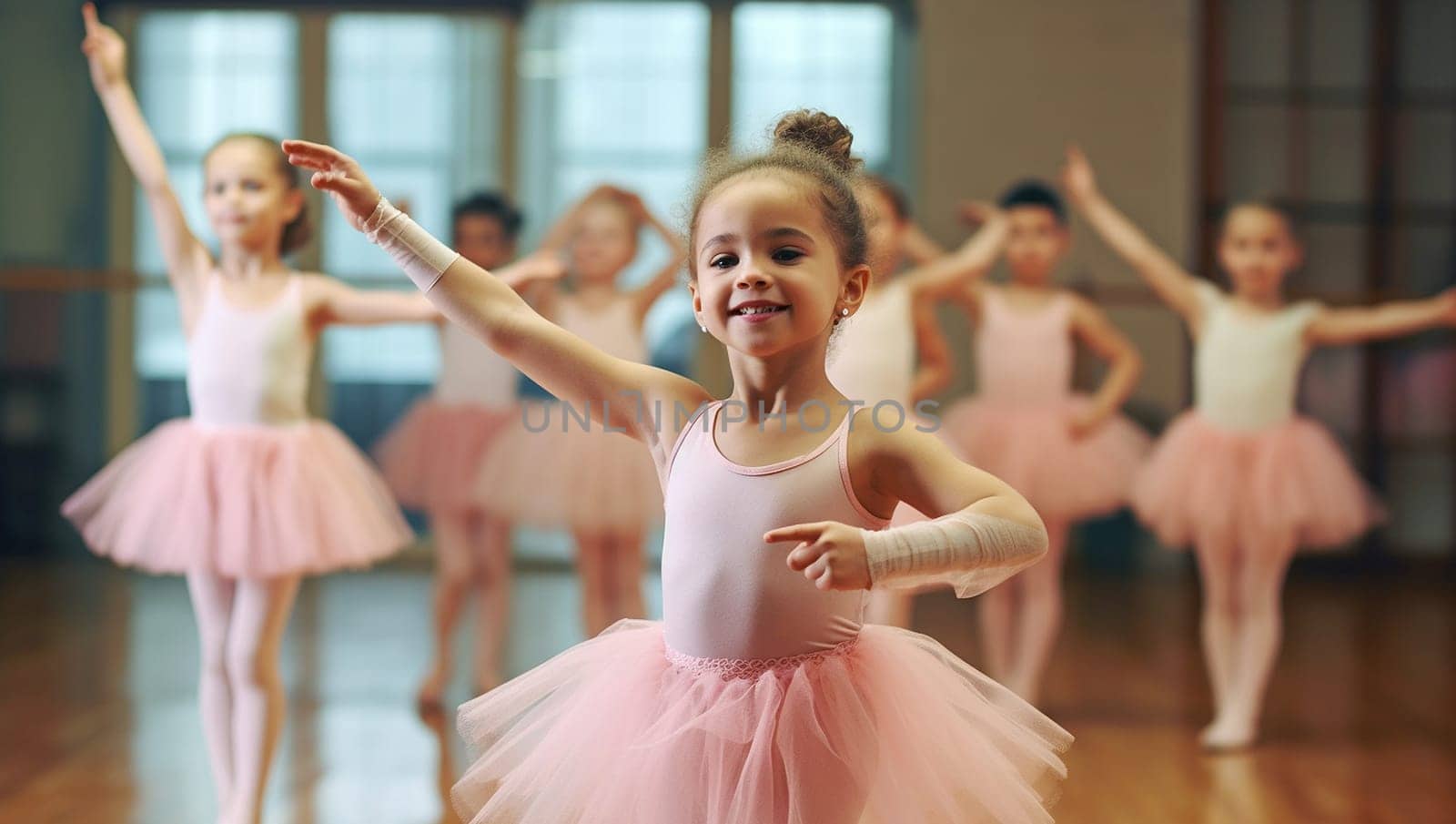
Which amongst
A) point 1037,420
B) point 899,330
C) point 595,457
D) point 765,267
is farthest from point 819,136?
point 1037,420

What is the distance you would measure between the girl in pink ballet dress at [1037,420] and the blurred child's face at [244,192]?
157cm

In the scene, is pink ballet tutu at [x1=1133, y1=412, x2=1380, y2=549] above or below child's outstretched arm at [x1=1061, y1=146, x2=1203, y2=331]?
below

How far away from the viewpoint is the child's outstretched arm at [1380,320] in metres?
3.16

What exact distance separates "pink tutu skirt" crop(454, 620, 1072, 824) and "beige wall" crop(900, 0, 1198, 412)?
13.8ft

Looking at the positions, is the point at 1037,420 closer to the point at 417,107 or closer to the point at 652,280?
the point at 652,280

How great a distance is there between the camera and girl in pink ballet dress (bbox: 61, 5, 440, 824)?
2348 mm

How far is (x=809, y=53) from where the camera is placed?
567 centimetres

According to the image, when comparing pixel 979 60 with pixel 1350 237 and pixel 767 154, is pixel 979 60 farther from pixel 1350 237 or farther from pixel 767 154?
pixel 767 154

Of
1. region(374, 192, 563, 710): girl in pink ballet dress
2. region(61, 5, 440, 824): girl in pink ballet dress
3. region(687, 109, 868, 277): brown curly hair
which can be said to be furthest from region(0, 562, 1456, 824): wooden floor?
region(687, 109, 868, 277): brown curly hair

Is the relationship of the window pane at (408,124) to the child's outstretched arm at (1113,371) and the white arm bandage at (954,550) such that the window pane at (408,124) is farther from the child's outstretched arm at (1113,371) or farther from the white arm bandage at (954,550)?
the white arm bandage at (954,550)

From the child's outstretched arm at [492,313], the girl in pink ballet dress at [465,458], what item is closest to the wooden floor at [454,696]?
the girl in pink ballet dress at [465,458]

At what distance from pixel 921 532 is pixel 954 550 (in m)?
0.03

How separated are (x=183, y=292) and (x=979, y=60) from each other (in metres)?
3.73

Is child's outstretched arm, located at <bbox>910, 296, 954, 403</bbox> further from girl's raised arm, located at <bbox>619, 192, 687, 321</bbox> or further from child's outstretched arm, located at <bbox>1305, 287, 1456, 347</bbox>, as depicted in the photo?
child's outstretched arm, located at <bbox>1305, 287, 1456, 347</bbox>
